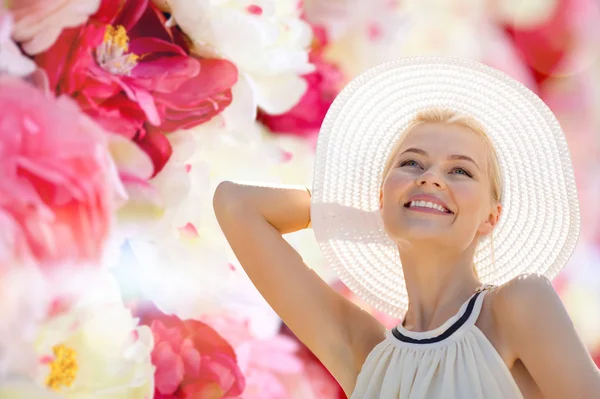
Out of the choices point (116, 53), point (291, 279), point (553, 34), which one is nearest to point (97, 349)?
point (291, 279)

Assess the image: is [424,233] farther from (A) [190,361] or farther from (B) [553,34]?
(B) [553,34]

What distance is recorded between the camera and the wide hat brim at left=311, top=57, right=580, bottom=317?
117 cm

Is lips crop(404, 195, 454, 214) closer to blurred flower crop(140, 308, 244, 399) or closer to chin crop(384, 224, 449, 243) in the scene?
chin crop(384, 224, 449, 243)

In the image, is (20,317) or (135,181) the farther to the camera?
(135,181)

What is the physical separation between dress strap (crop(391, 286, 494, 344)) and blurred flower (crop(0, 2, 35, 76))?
0.83 m

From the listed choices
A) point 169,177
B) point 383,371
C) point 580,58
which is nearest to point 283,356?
point 169,177

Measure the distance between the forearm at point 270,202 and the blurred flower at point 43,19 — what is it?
0.44 m

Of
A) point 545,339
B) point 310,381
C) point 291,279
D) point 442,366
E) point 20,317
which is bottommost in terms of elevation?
point 310,381

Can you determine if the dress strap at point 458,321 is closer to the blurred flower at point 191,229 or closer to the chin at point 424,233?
the chin at point 424,233

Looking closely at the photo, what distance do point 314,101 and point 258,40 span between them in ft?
0.54

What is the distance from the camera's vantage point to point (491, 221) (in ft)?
3.75

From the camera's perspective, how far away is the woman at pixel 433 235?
99 cm

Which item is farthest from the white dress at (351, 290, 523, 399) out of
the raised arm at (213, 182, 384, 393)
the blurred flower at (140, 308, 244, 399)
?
the blurred flower at (140, 308, 244, 399)

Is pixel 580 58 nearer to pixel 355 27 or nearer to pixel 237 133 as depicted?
pixel 355 27
